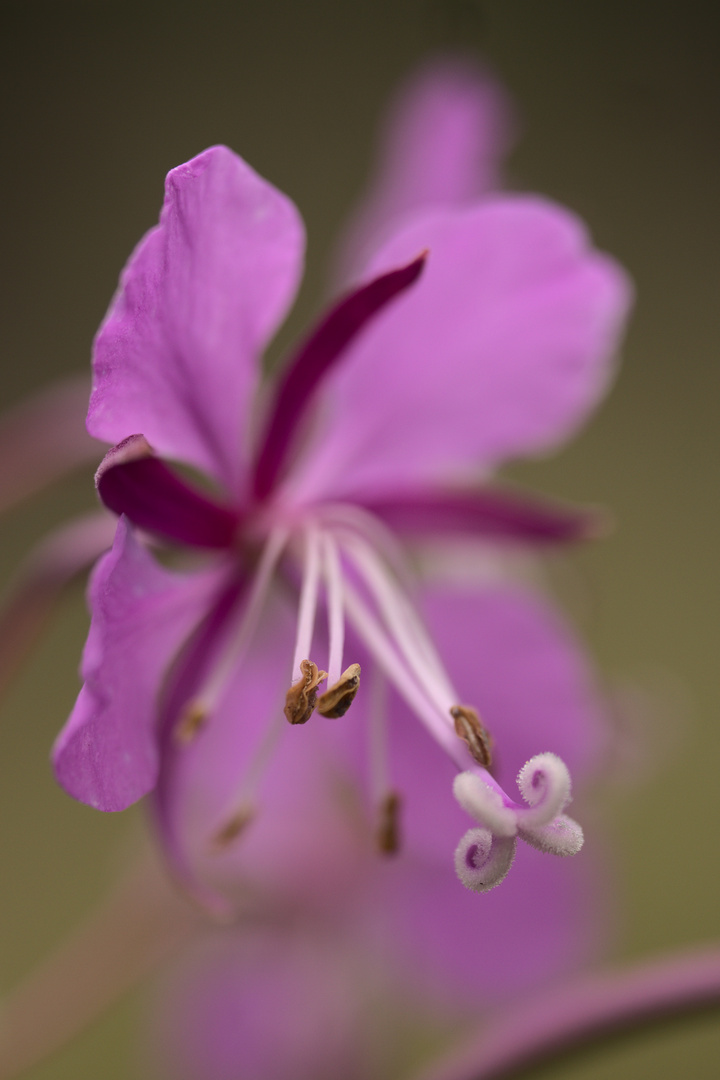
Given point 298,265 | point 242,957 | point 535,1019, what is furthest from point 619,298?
point 242,957

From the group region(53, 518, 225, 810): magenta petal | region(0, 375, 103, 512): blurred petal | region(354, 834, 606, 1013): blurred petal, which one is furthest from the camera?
region(354, 834, 606, 1013): blurred petal

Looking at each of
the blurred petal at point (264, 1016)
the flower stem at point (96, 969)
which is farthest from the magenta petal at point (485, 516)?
the blurred petal at point (264, 1016)

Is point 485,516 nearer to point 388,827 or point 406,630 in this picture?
point 406,630

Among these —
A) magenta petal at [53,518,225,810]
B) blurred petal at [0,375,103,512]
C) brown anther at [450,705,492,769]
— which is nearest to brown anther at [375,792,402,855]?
brown anther at [450,705,492,769]

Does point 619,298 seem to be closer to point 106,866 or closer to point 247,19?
point 106,866

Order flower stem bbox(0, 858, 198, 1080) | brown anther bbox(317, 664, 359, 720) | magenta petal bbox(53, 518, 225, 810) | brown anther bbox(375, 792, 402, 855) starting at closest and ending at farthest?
1. magenta petal bbox(53, 518, 225, 810)
2. brown anther bbox(317, 664, 359, 720)
3. brown anther bbox(375, 792, 402, 855)
4. flower stem bbox(0, 858, 198, 1080)

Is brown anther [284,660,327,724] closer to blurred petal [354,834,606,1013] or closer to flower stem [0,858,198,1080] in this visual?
blurred petal [354,834,606,1013]

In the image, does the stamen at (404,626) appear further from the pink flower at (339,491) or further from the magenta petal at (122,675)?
the magenta petal at (122,675)

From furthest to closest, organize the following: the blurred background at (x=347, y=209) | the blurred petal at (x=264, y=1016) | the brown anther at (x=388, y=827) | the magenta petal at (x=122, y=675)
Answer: the blurred background at (x=347, y=209), the blurred petal at (x=264, y=1016), the brown anther at (x=388, y=827), the magenta petal at (x=122, y=675)
